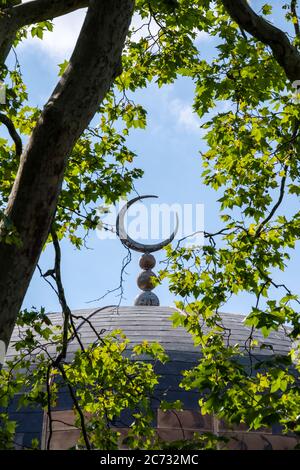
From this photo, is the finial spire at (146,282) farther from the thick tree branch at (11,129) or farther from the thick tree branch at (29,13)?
the thick tree branch at (29,13)

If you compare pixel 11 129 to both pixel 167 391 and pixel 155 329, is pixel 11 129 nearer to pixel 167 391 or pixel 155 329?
pixel 167 391

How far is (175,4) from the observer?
858 centimetres

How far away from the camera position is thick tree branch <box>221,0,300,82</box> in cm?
759

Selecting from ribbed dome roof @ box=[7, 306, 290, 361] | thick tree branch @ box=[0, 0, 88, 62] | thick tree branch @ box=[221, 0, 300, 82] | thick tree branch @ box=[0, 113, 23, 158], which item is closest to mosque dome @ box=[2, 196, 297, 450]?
ribbed dome roof @ box=[7, 306, 290, 361]

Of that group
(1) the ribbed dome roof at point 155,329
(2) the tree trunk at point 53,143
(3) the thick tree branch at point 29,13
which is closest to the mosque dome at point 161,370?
(1) the ribbed dome roof at point 155,329

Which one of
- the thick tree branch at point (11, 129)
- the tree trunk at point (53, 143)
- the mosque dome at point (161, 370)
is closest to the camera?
the tree trunk at point (53, 143)

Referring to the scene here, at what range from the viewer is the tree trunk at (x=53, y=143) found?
5715mm

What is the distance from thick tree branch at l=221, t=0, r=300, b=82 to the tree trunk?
147 cm

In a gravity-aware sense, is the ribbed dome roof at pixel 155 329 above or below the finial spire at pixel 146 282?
below

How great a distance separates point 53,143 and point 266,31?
2.91 metres

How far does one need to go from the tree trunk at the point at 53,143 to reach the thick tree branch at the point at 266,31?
1469mm
